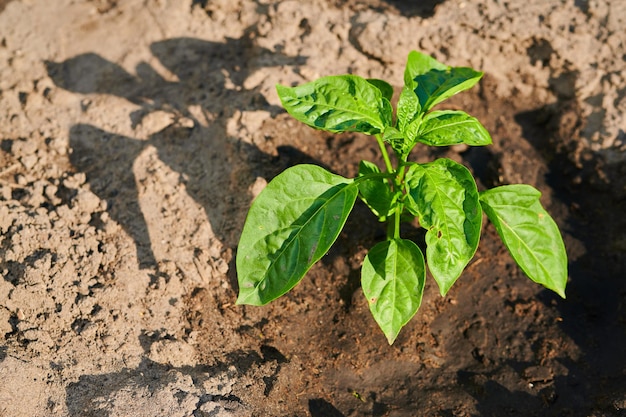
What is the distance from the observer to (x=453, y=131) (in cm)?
278

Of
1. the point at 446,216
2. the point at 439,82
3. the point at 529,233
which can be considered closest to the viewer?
the point at 446,216

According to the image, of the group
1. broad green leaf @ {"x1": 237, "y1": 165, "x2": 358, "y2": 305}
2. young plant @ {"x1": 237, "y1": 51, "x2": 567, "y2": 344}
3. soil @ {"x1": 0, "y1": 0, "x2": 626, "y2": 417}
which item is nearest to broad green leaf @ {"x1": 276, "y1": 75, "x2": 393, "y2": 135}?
young plant @ {"x1": 237, "y1": 51, "x2": 567, "y2": 344}

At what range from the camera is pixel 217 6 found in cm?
424

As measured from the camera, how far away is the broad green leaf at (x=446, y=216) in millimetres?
2586

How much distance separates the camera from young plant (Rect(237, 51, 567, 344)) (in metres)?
2.64

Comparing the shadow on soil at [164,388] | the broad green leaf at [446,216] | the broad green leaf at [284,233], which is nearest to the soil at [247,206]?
the shadow on soil at [164,388]

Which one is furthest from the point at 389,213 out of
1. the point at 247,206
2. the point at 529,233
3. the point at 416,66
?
the point at 247,206

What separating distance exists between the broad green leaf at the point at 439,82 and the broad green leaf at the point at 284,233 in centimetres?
71

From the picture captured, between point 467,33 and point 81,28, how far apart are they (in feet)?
9.34

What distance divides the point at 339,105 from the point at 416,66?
615 mm

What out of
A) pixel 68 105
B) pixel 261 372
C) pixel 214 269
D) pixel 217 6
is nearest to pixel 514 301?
pixel 261 372

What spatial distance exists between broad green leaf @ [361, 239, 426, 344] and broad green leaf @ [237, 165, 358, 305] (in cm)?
30

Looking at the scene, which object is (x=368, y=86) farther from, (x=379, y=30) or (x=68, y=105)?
(x=68, y=105)

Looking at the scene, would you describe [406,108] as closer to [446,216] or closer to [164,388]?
[446,216]
